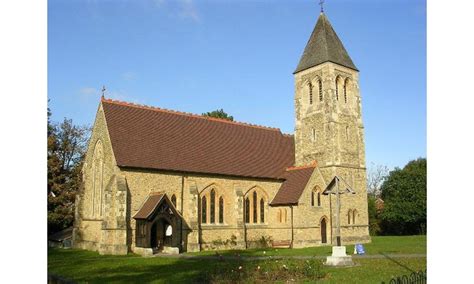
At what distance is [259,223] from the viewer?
33.6 metres

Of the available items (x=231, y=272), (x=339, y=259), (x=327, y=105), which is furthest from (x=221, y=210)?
(x=231, y=272)

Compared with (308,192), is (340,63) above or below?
above

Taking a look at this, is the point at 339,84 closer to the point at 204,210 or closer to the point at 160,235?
the point at 204,210

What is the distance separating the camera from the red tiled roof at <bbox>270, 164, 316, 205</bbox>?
32344mm

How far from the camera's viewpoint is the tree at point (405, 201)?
44.9 metres

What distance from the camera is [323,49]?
37.0 m

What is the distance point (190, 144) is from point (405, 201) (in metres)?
25.9

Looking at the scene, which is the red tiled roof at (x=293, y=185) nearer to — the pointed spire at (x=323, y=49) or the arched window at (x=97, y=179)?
the pointed spire at (x=323, y=49)

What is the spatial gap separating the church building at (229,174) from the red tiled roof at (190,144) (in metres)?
0.10

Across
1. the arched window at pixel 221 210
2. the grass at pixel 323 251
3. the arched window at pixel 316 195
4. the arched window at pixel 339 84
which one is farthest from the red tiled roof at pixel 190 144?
the arched window at pixel 339 84
